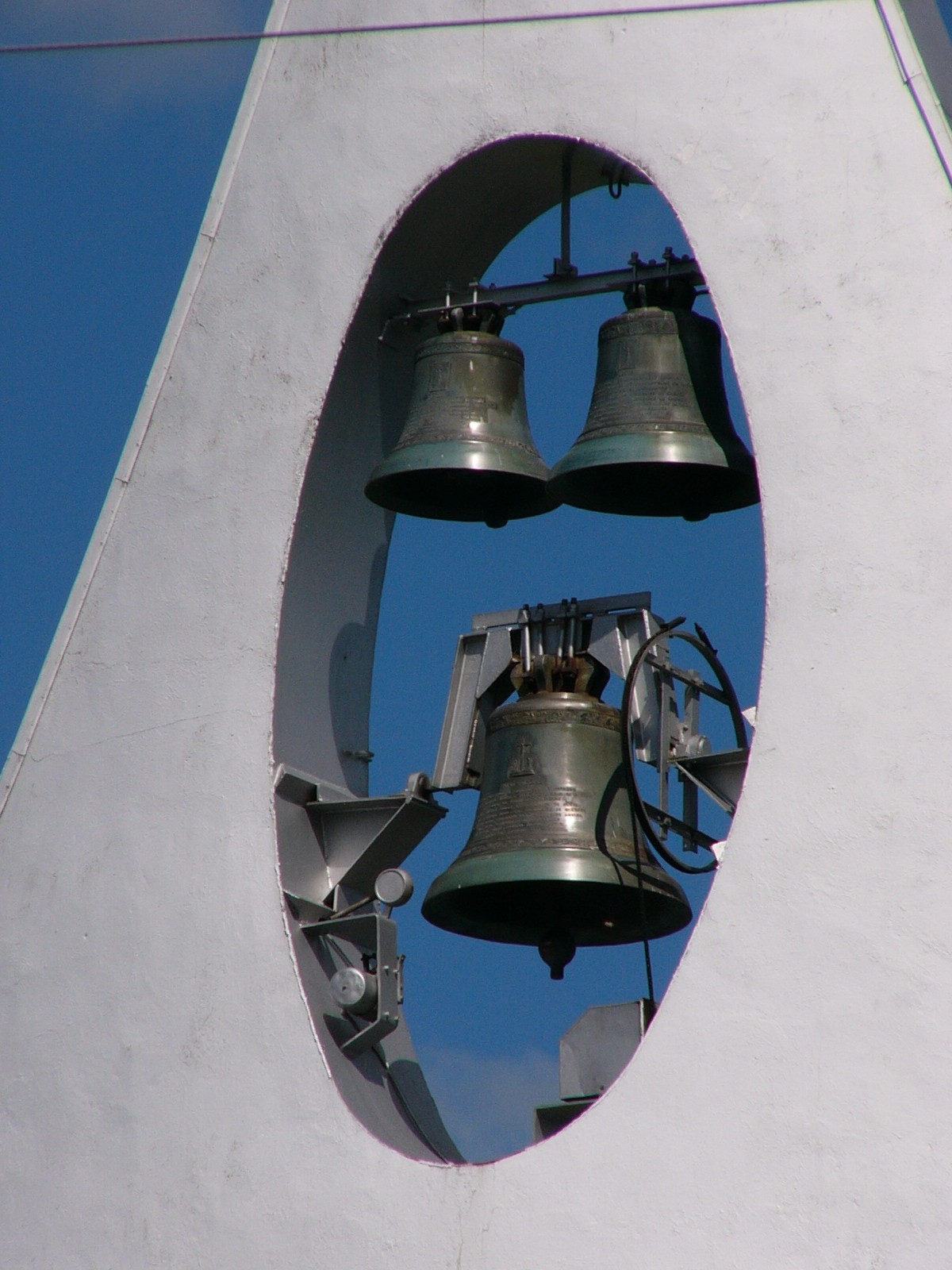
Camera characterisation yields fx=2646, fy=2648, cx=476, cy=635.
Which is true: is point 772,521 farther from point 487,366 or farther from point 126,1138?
point 126,1138

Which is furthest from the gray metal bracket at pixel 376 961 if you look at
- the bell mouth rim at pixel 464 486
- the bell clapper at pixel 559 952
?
the bell mouth rim at pixel 464 486

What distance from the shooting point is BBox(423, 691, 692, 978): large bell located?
26.0ft

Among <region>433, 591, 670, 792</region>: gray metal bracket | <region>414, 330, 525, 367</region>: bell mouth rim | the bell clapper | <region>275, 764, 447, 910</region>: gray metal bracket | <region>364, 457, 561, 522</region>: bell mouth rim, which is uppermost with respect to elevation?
<region>414, 330, 525, 367</region>: bell mouth rim

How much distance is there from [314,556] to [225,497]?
343mm

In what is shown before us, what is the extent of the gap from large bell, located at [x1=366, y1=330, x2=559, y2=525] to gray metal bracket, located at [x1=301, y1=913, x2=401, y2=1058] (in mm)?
1438

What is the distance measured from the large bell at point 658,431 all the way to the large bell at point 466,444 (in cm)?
24

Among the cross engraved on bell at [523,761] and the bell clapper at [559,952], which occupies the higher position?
the cross engraved on bell at [523,761]

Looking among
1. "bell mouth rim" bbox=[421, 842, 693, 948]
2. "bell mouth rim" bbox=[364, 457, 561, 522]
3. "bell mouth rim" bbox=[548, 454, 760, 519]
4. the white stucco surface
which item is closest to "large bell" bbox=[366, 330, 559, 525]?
"bell mouth rim" bbox=[364, 457, 561, 522]

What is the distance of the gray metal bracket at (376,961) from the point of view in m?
7.95

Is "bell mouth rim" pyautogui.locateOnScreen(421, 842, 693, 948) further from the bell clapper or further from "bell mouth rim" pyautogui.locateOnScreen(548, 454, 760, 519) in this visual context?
"bell mouth rim" pyautogui.locateOnScreen(548, 454, 760, 519)

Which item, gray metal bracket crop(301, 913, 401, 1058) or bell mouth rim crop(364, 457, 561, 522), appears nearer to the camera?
gray metal bracket crop(301, 913, 401, 1058)

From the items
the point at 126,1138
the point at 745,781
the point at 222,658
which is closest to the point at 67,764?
the point at 222,658

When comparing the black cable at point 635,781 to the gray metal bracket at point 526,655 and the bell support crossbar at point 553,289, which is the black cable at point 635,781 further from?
the bell support crossbar at point 553,289

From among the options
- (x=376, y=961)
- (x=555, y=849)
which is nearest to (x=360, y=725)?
(x=376, y=961)
